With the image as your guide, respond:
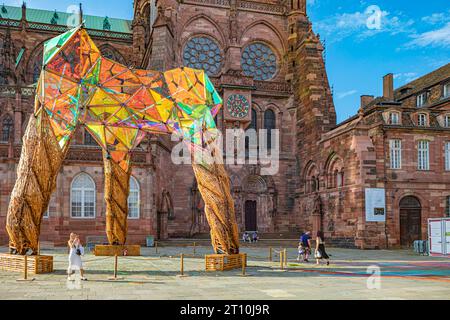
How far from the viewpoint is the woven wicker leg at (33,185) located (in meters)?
15.7

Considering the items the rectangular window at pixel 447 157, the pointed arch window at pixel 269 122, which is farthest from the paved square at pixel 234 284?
the pointed arch window at pixel 269 122

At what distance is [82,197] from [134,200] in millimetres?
3414

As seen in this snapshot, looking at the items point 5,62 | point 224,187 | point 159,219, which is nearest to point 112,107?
point 224,187

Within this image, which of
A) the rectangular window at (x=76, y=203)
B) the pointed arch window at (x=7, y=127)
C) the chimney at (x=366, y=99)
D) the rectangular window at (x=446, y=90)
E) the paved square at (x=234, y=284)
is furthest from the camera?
the chimney at (x=366, y=99)

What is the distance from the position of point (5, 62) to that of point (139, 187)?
21881 mm

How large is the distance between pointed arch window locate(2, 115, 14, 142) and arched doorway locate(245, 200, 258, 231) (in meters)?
21.2

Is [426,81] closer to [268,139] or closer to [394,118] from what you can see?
[394,118]

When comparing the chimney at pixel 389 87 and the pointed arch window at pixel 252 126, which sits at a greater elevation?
the chimney at pixel 389 87

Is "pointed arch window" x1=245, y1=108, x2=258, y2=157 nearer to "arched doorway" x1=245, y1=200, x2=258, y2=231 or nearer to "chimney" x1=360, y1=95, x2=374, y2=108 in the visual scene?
"arched doorway" x1=245, y1=200, x2=258, y2=231

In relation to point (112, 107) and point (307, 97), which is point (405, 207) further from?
point (112, 107)

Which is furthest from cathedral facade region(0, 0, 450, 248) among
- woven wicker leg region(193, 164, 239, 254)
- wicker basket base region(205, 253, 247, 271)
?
wicker basket base region(205, 253, 247, 271)

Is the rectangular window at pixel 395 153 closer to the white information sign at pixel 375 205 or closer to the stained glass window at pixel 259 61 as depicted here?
the white information sign at pixel 375 205

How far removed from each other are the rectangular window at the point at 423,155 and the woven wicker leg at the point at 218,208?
21289mm

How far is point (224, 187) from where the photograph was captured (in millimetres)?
17922
